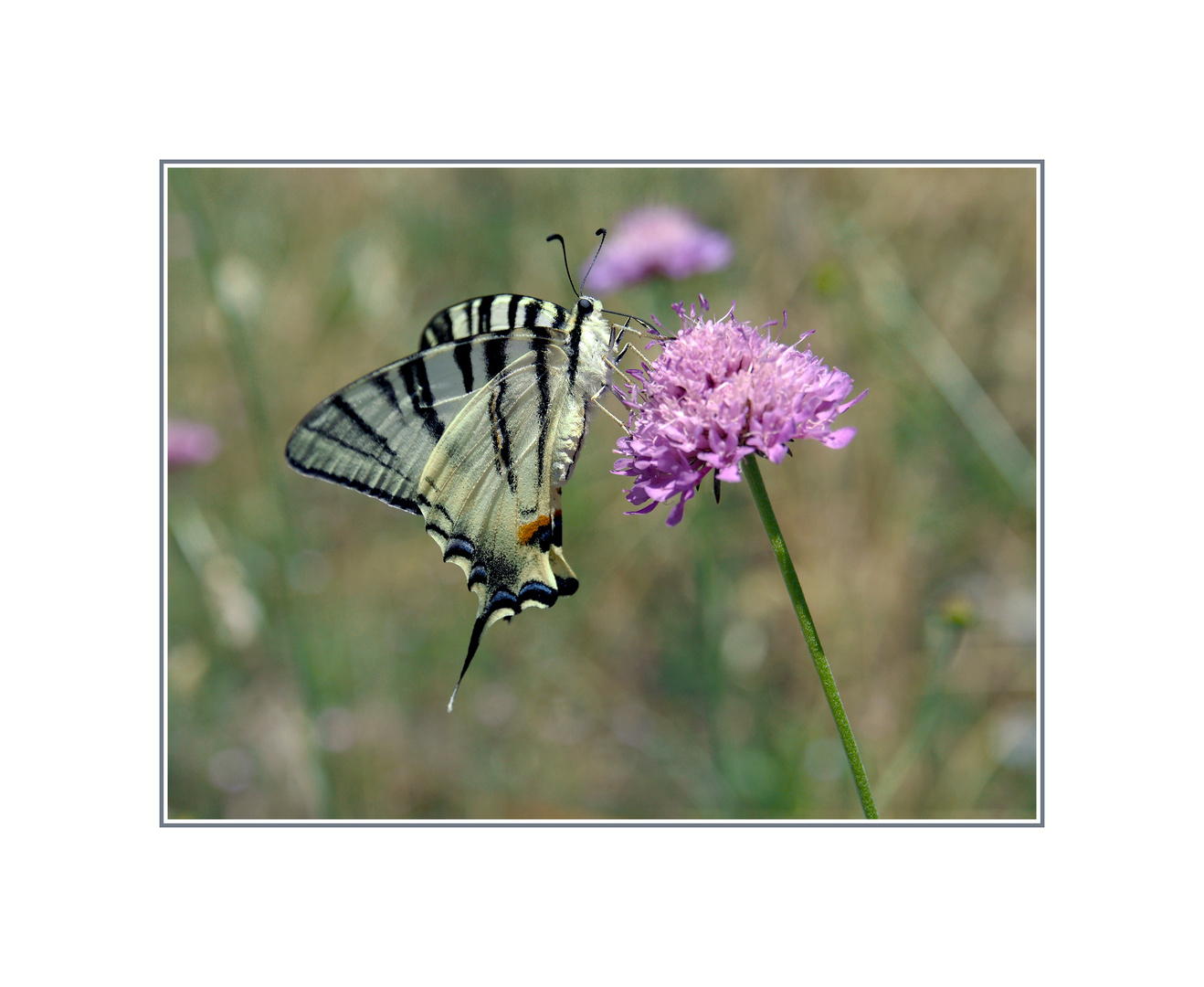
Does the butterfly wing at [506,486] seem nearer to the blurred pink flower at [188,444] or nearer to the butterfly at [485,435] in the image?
the butterfly at [485,435]

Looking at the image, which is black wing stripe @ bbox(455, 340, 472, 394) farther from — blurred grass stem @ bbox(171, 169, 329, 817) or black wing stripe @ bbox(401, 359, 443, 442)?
blurred grass stem @ bbox(171, 169, 329, 817)

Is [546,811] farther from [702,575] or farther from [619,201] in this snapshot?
[619,201]

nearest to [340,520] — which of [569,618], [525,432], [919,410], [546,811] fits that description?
[569,618]

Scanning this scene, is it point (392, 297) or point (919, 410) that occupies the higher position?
point (392, 297)
